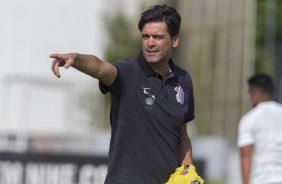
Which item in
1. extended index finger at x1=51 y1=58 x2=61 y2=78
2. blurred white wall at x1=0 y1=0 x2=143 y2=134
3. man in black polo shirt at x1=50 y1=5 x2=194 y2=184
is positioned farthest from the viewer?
blurred white wall at x1=0 y1=0 x2=143 y2=134

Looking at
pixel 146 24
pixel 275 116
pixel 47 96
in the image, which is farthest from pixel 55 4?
pixel 146 24

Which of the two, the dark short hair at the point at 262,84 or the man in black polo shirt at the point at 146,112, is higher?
the man in black polo shirt at the point at 146,112

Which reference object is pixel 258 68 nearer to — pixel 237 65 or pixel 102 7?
pixel 237 65

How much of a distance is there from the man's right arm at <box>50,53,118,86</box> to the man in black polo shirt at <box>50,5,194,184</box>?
12cm

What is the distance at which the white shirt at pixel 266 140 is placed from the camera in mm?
10688

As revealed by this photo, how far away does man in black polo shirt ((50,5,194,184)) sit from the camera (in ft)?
23.7

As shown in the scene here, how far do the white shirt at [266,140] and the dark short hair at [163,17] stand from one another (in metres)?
3.52

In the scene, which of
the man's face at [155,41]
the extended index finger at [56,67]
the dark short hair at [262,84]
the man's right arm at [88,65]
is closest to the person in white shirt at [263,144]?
the dark short hair at [262,84]

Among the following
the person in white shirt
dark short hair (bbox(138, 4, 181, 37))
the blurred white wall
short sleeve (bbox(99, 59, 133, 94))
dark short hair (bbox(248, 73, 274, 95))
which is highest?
dark short hair (bbox(138, 4, 181, 37))

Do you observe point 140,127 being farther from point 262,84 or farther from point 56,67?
point 262,84

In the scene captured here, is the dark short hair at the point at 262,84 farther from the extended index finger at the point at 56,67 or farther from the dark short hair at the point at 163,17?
the extended index finger at the point at 56,67

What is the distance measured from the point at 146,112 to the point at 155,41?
0.49 meters

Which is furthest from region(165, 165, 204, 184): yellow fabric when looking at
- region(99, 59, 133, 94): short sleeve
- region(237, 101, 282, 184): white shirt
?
region(237, 101, 282, 184): white shirt

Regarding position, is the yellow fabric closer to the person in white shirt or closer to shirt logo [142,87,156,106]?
shirt logo [142,87,156,106]
